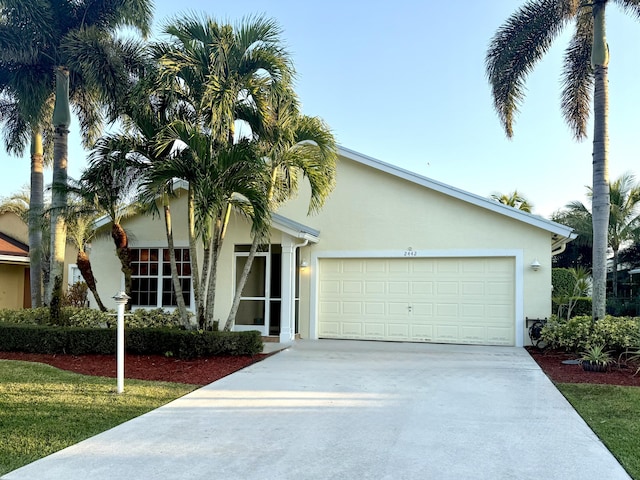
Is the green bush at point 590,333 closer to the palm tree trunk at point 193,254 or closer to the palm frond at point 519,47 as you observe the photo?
the palm frond at point 519,47

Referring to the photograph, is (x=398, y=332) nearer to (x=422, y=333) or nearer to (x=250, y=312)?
(x=422, y=333)

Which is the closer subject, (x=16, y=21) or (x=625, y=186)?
(x=16, y=21)

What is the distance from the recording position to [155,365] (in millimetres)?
9438

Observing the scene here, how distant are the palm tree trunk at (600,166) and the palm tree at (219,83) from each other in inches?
266

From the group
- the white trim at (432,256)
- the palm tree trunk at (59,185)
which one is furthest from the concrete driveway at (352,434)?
the palm tree trunk at (59,185)

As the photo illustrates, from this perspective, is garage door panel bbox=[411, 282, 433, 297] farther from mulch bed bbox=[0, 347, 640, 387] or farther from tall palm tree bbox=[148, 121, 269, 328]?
tall palm tree bbox=[148, 121, 269, 328]

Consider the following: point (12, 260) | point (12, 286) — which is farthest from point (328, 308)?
point (12, 286)

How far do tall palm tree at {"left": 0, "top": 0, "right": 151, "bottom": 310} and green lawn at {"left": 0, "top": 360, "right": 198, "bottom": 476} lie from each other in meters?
4.94

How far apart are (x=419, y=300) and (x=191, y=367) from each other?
6439 mm

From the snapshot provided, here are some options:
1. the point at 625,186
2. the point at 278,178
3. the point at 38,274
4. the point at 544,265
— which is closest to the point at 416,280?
the point at 544,265

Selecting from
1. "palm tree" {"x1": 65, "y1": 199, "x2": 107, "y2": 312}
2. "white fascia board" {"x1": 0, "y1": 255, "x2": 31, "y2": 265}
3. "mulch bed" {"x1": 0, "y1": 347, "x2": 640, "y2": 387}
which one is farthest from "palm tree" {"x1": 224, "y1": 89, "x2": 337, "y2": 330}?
"white fascia board" {"x1": 0, "y1": 255, "x2": 31, "y2": 265}

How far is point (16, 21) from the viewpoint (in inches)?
487

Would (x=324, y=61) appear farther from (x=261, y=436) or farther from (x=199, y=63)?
(x=261, y=436)

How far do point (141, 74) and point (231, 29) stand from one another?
3898mm
